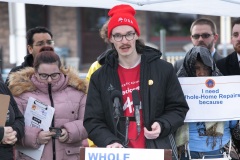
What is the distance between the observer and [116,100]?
4027 millimetres

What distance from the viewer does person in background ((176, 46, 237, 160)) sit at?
4496 mm

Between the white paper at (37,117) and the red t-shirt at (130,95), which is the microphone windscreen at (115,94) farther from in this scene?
the white paper at (37,117)

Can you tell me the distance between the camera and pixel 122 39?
4133mm

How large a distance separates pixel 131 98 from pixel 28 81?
1189 millimetres

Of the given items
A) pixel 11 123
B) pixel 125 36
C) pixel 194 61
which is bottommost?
pixel 11 123

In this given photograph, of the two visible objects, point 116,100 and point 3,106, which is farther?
point 3,106

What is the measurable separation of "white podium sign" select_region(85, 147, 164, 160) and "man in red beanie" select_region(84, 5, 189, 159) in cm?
9

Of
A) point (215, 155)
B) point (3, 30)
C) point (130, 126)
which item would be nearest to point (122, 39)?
point (130, 126)

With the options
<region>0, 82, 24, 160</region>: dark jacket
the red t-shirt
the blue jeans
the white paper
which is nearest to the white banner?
the blue jeans

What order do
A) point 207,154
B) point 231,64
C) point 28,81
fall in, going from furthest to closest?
point 231,64 < point 28,81 < point 207,154

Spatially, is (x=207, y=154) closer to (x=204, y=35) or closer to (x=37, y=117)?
(x=37, y=117)

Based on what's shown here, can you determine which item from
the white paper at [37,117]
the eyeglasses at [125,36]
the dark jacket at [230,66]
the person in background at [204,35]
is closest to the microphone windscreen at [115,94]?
the eyeglasses at [125,36]

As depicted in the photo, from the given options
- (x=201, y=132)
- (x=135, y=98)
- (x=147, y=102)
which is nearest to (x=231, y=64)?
(x=201, y=132)

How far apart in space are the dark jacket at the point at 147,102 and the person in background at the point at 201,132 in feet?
1.23
